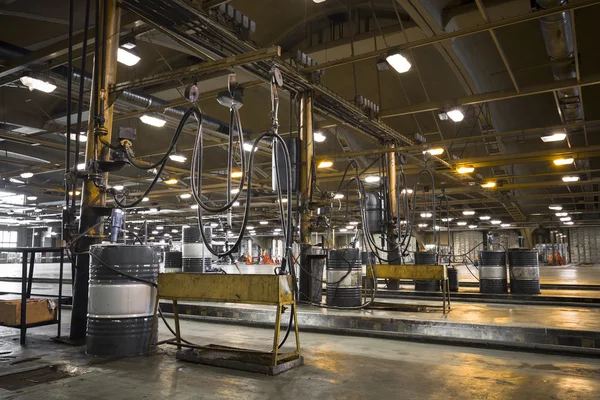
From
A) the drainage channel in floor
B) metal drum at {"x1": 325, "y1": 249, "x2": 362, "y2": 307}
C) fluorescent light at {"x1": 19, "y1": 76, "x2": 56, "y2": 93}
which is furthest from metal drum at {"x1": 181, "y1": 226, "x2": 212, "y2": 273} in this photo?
the drainage channel in floor

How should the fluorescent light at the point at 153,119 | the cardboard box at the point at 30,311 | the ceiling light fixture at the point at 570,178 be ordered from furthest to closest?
the ceiling light fixture at the point at 570,178 → the fluorescent light at the point at 153,119 → the cardboard box at the point at 30,311

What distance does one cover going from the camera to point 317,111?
10.6 metres

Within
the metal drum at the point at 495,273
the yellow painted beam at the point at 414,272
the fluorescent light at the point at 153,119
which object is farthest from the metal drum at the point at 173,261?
the metal drum at the point at 495,273

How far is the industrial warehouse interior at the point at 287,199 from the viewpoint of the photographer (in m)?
4.60

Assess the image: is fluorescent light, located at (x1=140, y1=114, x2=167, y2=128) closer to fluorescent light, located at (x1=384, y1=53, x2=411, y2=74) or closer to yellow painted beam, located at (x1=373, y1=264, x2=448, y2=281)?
fluorescent light, located at (x1=384, y1=53, x2=411, y2=74)

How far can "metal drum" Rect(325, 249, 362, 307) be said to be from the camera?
8.91 metres

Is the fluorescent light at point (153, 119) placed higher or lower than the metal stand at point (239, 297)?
higher

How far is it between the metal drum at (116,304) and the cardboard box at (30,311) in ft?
3.90

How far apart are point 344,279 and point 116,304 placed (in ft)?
15.6

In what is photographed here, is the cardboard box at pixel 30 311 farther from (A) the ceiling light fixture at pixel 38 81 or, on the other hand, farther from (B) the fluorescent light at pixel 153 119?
(B) the fluorescent light at pixel 153 119

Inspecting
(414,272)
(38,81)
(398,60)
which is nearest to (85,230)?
(38,81)

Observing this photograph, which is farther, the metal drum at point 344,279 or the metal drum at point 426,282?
the metal drum at point 426,282

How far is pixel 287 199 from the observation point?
5137mm

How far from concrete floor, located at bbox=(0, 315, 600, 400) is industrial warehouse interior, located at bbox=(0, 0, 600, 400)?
34 mm
